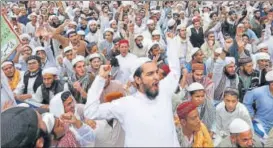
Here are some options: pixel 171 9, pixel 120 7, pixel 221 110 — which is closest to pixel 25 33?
pixel 120 7

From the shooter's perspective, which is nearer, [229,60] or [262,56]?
[229,60]

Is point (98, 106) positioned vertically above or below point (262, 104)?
above

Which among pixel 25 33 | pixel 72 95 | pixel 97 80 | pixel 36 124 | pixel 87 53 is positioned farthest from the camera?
pixel 25 33

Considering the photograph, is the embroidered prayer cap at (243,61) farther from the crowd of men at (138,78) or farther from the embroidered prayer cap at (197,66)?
the embroidered prayer cap at (197,66)

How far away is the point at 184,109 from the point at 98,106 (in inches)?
21.7

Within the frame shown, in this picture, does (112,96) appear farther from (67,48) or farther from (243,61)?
(243,61)

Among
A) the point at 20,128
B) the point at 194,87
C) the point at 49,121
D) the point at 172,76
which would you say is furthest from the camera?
the point at 194,87

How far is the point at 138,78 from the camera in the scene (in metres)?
2.44

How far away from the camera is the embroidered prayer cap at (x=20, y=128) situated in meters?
1.96

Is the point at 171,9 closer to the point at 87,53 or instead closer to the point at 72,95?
the point at 87,53

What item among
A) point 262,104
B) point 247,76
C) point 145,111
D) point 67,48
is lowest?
point 262,104

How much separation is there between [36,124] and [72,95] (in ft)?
2.67

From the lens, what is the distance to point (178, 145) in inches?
100

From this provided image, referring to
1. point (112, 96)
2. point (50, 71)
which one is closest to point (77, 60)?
point (50, 71)
